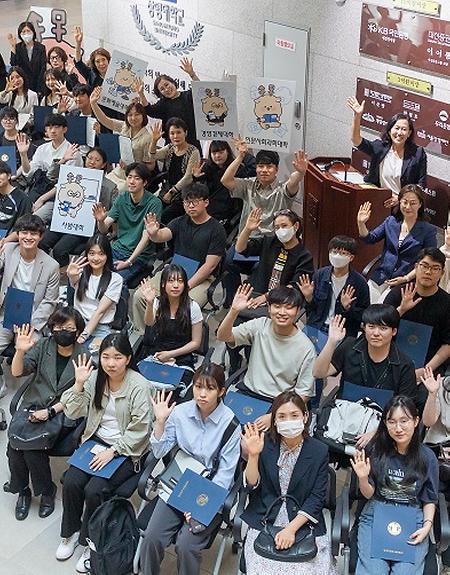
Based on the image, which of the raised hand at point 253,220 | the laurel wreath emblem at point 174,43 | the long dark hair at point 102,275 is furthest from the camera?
the laurel wreath emblem at point 174,43

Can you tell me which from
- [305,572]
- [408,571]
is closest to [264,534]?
[305,572]

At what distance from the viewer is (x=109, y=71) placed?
8.52m

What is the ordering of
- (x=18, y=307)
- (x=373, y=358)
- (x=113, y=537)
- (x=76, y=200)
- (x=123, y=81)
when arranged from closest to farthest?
1. (x=113, y=537)
2. (x=373, y=358)
3. (x=18, y=307)
4. (x=76, y=200)
5. (x=123, y=81)

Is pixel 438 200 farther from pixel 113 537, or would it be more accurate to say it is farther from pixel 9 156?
pixel 113 537

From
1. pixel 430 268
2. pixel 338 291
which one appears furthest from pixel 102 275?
pixel 430 268

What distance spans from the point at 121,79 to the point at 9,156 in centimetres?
141

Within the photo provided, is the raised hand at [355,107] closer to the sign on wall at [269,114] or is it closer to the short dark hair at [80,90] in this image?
the sign on wall at [269,114]

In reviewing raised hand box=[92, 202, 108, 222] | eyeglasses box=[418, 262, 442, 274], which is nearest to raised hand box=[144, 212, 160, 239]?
raised hand box=[92, 202, 108, 222]

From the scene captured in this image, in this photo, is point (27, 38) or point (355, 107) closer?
point (355, 107)

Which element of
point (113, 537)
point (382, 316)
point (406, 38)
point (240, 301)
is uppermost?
point (406, 38)

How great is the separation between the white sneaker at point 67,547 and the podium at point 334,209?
358cm

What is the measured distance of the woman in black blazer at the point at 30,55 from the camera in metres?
10.5

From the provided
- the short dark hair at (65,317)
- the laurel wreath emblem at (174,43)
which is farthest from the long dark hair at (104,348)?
the laurel wreath emblem at (174,43)

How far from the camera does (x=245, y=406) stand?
197 inches
